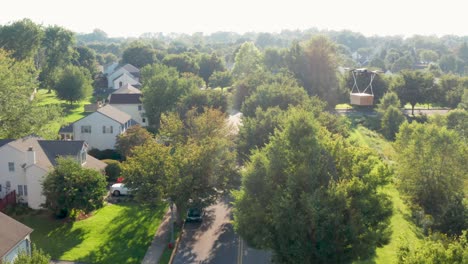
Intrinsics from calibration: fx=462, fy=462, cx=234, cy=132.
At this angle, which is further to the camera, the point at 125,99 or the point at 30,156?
the point at 125,99

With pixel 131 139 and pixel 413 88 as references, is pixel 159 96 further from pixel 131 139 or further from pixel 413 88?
pixel 413 88

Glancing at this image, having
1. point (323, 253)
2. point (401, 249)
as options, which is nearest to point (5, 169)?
point (323, 253)

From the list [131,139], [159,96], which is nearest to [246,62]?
[159,96]

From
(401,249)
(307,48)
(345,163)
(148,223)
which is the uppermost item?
(307,48)

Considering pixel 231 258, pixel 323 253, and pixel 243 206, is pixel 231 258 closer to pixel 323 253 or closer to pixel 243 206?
pixel 243 206

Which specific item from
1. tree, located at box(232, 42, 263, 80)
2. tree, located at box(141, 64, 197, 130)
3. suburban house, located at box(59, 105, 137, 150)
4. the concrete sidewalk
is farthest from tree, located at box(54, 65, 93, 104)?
the concrete sidewalk
